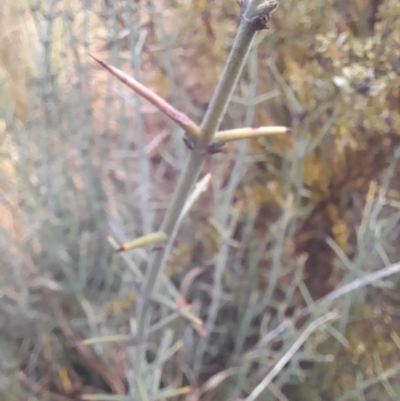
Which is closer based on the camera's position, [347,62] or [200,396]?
[347,62]

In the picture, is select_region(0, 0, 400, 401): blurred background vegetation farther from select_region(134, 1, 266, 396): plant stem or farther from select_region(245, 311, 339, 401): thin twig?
select_region(134, 1, 266, 396): plant stem

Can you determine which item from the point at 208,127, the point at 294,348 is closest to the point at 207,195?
the point at 294,348

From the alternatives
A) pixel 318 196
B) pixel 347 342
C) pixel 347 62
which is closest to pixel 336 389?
pixel 347 342

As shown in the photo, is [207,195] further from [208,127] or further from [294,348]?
[208,127]

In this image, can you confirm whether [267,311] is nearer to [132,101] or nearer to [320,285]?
[320,285]

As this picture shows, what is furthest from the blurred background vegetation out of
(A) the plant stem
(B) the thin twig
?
(A) the plant stem

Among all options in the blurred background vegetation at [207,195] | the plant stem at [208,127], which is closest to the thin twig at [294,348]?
the blurred background vegetation at [207,195]

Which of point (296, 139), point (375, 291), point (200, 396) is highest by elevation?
point (296, 139)

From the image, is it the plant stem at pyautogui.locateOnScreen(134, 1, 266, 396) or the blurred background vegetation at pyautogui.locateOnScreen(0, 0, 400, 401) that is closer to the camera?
the plant stem at pyautogui.locateOnScreen(134, 1, 266, 396)

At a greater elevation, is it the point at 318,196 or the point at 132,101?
the point at 132,101
